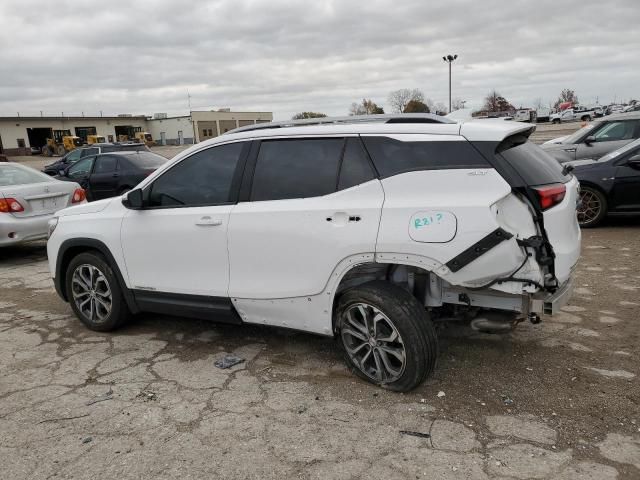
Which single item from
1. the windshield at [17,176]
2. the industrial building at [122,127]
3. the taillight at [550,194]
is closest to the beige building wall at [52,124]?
the industrial building at [122,127]

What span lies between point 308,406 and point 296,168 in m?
1.65

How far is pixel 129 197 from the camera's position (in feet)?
14.6

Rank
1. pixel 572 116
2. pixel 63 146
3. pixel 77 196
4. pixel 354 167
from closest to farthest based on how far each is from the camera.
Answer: pixel 354 167
pixel 77 196
pixel 63 146
pixel 572 116

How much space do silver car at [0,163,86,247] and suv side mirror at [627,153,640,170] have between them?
337 inches

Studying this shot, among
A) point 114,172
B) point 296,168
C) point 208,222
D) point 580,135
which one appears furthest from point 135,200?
point 580,135

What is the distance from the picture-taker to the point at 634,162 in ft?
25.7

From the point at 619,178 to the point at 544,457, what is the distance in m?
6.42

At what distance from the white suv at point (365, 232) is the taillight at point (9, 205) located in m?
4.17

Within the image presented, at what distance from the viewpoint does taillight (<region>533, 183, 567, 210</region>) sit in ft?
10.7

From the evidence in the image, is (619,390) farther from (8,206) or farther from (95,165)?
(95,165)

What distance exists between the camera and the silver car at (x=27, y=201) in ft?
25.0

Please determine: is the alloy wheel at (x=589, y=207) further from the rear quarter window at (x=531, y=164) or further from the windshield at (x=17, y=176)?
the windshield at (x=17, y=176)

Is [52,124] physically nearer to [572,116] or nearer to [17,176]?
[572,116]

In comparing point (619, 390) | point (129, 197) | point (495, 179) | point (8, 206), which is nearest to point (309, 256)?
point (495, 179)
